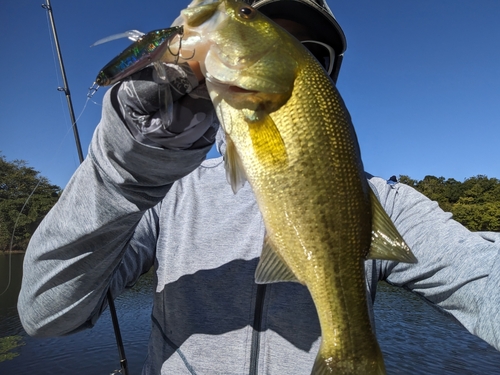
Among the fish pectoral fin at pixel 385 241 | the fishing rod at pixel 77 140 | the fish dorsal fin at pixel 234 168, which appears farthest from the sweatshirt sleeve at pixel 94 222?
the fish pectoral fin at pixel 385 241

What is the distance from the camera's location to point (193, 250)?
2.39 metres

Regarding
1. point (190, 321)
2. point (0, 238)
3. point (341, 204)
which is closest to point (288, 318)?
point (190, 321)

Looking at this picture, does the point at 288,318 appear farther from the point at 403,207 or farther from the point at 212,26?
the point at 212,26

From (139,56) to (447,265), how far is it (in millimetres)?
1906

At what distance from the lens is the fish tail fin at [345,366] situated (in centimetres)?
154

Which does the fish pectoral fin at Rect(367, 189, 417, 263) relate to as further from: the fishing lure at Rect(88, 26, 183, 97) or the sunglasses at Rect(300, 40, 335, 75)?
the sunglasses at Rect(300, 40, 335, 75)

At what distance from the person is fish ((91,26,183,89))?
2.6 inches

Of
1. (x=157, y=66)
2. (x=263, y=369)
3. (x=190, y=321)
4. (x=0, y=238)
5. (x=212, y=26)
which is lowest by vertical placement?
(x=263, y=369)

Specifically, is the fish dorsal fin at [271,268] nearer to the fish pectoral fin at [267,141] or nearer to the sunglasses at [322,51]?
the fish pectoral fin at [267,141]

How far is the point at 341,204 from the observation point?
61.7 inches

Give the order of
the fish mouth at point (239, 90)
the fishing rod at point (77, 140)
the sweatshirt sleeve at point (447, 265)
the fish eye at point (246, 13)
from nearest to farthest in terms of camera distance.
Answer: the fish mouth at point (239, 90)
the fish eye at point (246, 13)
the sweatshirt sleeve at point (447, 265)
the fishing rod at point (77, 140)

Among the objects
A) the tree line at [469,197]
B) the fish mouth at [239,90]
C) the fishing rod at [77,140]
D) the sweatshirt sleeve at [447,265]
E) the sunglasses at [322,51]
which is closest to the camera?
the fish mouth at [239,90]

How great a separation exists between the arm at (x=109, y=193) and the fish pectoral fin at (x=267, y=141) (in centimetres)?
26

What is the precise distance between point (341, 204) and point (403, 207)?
112 centimetres
